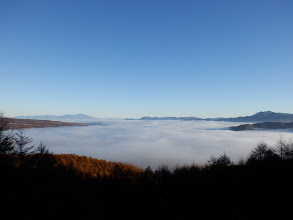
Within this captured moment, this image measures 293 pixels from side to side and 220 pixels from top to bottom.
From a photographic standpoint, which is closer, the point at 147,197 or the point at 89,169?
the point at 147,197

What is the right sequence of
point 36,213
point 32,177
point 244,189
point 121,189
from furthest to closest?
point 32,177 → point 121,189 → point 244,189 → point 36,213

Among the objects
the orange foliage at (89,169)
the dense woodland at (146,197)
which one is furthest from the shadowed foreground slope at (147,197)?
the orange foliage at (89,169)

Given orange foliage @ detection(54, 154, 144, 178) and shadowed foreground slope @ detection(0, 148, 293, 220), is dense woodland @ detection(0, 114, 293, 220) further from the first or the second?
orange foliage @ detection(54, 154, 144, 178)

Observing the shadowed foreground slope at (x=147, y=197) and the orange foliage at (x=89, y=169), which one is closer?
the shadowed foreground slope at (x=147, y=197)

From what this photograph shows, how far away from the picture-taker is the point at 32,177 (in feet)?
69.7

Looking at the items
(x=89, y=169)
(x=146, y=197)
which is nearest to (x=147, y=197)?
(x=146, y=197)

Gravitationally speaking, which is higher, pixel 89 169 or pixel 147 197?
pixel 147 197

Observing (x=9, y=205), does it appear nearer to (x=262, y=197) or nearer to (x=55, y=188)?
(x=55, y=188)

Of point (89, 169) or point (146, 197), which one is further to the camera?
point (89, 169)

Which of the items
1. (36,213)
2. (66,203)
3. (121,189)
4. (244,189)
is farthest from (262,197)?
(36,213)

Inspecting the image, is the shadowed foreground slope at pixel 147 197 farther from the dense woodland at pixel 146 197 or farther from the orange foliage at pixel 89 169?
the orange foliage at pixel 89 169

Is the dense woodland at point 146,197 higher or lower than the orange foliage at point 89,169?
higher

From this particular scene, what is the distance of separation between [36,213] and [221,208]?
1509 centimetres

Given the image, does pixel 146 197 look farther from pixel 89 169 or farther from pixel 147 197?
pixel 89 169
